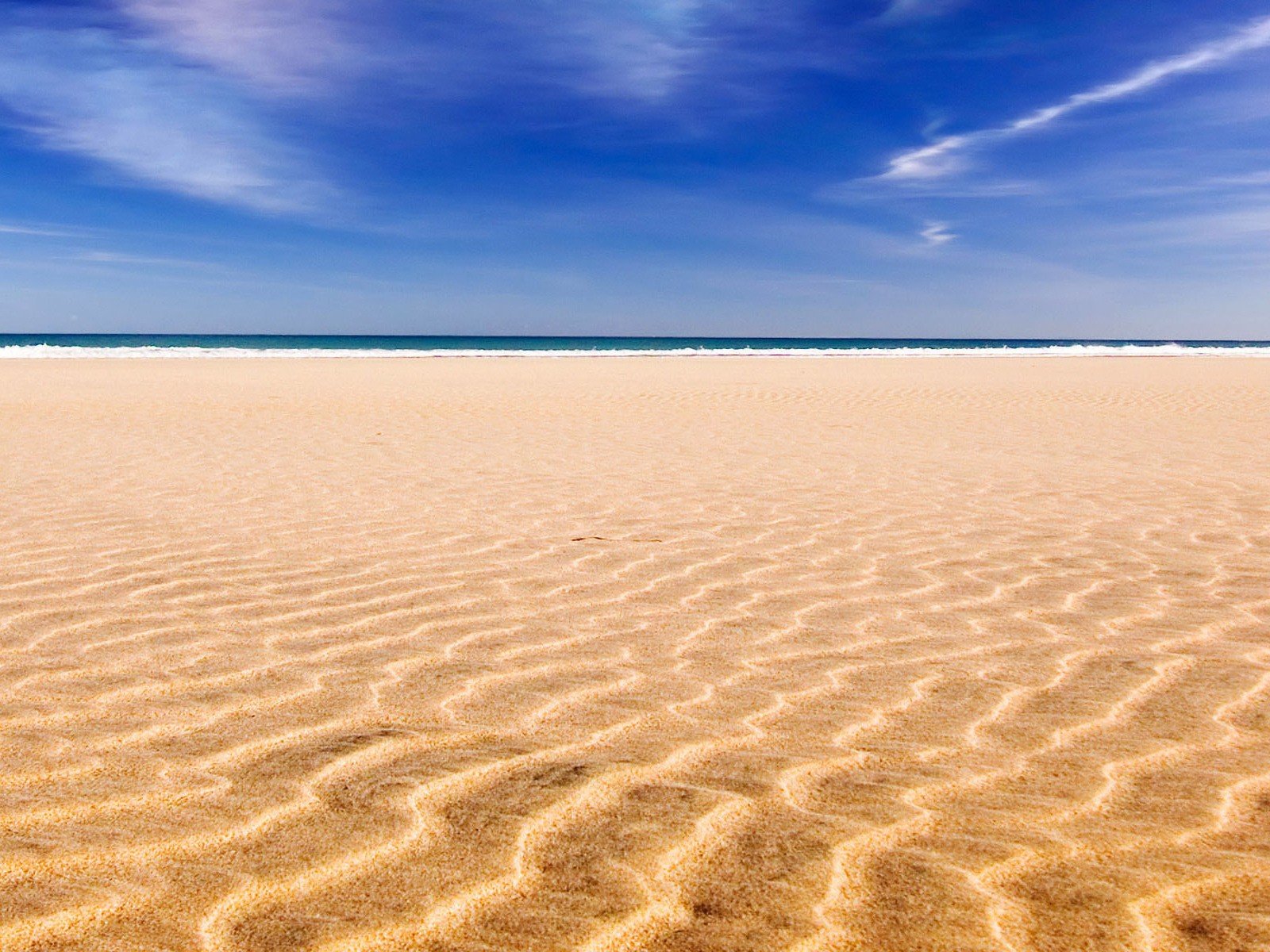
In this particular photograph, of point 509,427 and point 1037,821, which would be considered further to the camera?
point 509,427

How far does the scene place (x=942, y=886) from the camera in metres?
2.05

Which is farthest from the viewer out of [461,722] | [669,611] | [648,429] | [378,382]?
[378,382]

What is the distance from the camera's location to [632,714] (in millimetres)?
3010

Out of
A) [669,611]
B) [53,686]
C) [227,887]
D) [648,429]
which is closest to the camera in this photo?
[227,887]

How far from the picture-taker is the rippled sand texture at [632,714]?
1988mm

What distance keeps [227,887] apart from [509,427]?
9805mm

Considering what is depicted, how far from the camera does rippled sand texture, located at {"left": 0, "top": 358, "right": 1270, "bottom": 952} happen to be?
1.99m

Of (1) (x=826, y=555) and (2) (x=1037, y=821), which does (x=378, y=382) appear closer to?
(1) (x=826, y=555)

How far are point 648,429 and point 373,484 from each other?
15.5 feet

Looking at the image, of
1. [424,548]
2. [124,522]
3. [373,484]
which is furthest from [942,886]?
[373,484]

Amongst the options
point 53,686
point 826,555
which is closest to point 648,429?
point 826,555

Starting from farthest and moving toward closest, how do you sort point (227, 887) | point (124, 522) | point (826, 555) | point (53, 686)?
point (124, 522)
point (826, 555)
point (53, 686)
point (227, 887)

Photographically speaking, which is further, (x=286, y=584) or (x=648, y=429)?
(x=648, y=429)

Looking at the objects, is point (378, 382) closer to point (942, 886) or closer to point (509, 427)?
point (509, 427)
